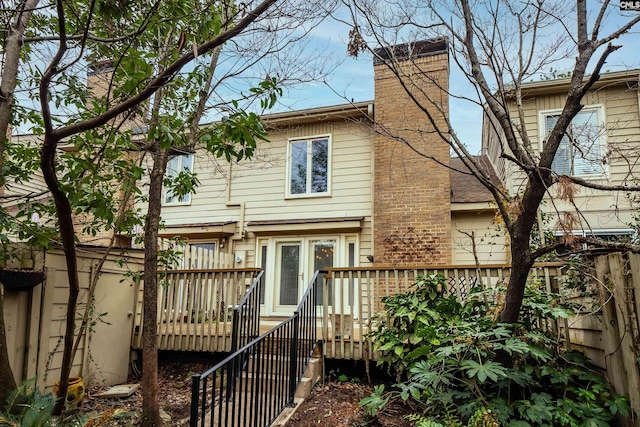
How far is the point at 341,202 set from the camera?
29.1 feet

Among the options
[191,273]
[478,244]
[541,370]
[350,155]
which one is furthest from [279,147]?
[541,370]

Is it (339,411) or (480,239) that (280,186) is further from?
(339,411)

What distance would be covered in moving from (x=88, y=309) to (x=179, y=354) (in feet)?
6.24

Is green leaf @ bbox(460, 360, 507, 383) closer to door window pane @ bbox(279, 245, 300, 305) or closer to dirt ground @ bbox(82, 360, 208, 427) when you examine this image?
dirt ground @ bbox(82, 360, 208, 427)

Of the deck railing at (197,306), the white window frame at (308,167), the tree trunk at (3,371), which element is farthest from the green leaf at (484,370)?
the white window frame at (308,167)

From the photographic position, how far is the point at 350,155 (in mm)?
9016

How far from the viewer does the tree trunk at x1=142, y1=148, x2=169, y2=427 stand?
402cm

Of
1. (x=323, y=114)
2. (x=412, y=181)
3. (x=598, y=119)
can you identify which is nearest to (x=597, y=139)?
(x=598, y=119)

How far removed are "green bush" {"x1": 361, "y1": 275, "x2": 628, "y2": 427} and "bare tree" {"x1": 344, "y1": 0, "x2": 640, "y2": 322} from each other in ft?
1.14

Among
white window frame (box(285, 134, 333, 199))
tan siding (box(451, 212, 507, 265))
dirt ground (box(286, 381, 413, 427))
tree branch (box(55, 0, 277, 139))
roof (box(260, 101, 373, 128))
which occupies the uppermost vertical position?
roof (box(260, 101, 373, 128))

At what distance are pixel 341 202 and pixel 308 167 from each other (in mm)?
1218

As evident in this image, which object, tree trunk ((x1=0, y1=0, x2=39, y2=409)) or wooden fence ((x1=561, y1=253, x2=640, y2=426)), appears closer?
wooden fence ((x1=561, y1=253, x2=640, y2=426))

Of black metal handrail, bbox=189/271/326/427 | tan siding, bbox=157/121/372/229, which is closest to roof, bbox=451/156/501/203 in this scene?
tan siding, bbox=157/121/372/229

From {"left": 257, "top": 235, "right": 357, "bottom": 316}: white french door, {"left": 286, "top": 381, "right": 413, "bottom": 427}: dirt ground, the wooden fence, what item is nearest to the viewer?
the wooden fence
